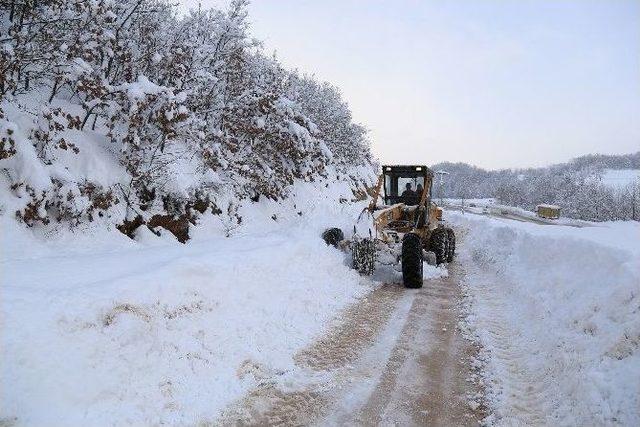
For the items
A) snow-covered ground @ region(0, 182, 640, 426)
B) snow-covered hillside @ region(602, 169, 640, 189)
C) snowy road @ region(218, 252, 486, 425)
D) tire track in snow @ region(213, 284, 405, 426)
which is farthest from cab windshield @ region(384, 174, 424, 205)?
snow-covered hillside @ region(602, 169, 640, 189)

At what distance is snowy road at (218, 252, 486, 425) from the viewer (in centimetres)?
484

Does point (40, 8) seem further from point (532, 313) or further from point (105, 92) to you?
point (532, 313)

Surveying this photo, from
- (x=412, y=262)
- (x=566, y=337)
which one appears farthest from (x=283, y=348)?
(x=412, y=262)

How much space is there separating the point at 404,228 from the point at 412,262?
2058 millimetres

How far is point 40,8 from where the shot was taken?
920 cm

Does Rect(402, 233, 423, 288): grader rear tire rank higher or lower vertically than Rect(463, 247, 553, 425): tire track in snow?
higher

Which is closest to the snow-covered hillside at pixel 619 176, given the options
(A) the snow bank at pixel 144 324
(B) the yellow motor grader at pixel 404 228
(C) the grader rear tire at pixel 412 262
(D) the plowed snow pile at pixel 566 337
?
(B) the yellow motor grader at pixel 404 228

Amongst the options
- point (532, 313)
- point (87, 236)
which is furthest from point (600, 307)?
point (87, 236)

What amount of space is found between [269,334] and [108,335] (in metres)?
2.49

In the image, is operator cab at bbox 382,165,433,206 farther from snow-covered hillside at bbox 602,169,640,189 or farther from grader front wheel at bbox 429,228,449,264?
snow-covered hillside at bbox 602,169,640,189

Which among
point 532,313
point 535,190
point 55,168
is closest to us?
point 532,313

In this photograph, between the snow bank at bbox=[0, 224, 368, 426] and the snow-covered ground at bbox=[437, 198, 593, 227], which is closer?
the snow bank at bbox=[0, 224, 368, 426]

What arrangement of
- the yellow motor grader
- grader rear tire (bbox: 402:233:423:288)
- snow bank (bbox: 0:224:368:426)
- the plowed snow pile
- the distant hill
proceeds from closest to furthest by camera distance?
snow bank (bbox: 0:224:368:426)
the plowed snow pile
grader rear tire (bbox: 402:233:423:288)
the yellow motor grader
the distant hill

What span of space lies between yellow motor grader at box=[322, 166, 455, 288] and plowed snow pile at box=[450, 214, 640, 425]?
1.73 m
